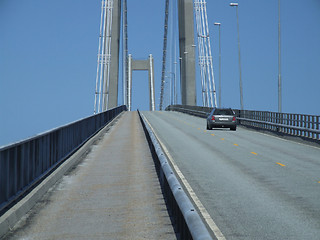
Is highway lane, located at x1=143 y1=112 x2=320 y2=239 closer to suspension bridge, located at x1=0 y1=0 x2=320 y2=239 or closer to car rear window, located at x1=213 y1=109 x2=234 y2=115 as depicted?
suspension bridge, located at x1=0 y1=0 x2=320 y2=239

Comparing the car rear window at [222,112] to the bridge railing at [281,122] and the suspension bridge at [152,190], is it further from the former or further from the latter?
the suspension bridge at [152,190]

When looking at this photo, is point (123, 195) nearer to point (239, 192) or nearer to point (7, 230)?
point (239, 192)

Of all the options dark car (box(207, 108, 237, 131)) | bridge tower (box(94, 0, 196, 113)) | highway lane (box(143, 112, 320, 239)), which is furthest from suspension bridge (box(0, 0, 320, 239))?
bridge tower (box(94, 0, 196, 113))

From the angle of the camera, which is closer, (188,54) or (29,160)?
(29,160)

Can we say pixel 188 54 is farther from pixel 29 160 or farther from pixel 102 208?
pixel 102 208

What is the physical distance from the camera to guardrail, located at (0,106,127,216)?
30.3 ft

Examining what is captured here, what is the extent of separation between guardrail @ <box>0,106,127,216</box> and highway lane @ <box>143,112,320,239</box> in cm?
329

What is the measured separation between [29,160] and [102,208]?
1.89 m

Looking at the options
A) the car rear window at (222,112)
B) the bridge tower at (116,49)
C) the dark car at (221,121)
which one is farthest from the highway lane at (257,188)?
the bridge tower at (116,49)

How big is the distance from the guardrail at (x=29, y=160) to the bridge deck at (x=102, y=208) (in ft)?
1.43

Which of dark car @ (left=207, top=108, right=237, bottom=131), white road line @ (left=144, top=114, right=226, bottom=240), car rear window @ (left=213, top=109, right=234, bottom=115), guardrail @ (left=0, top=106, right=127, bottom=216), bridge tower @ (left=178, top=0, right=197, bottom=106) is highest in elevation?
bridge tower @ (left=178, top=0, right=197, bottom=106)

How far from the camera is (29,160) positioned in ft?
37.3

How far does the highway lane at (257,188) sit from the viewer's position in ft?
29.1

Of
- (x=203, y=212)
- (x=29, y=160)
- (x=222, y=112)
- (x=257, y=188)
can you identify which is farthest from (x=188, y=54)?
(x=203, y=212)
